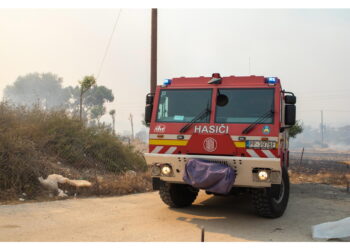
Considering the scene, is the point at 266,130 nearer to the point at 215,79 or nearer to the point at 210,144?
the point at 210,144

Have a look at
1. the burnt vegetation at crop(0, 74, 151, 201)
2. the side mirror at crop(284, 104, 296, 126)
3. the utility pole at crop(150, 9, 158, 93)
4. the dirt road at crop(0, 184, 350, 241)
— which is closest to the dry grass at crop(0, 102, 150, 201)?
the burnt vegetation at crop(0, 74, 151, 201)

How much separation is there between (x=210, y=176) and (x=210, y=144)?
627mm

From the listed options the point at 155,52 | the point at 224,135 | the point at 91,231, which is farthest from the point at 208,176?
the point at 155,52

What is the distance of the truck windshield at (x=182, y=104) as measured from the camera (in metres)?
6.71

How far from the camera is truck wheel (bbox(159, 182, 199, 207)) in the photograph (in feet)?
24.3

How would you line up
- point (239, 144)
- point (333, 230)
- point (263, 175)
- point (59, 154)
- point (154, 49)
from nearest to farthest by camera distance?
point (333, 230) → point (263, 175) → point (239, 144) → point (59, 154) → point (154, 49)

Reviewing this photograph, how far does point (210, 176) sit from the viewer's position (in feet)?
19.8

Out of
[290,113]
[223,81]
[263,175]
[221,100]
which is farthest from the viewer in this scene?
[223,81]

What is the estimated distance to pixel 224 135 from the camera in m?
6.35

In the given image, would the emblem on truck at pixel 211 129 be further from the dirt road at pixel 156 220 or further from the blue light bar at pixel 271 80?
the dirt road at pixel 156 220

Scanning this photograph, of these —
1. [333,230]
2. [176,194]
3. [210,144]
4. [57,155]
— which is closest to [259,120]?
[210,144]

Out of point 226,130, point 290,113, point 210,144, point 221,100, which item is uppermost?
point 221,100

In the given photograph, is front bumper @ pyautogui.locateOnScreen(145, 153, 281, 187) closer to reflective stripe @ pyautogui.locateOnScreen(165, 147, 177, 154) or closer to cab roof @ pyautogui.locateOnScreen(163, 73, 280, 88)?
reflective stripe @ pyautogui.locateOnScreen(165, 147, 177, 154)

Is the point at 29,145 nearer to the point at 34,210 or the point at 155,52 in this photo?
the point at 34,210
